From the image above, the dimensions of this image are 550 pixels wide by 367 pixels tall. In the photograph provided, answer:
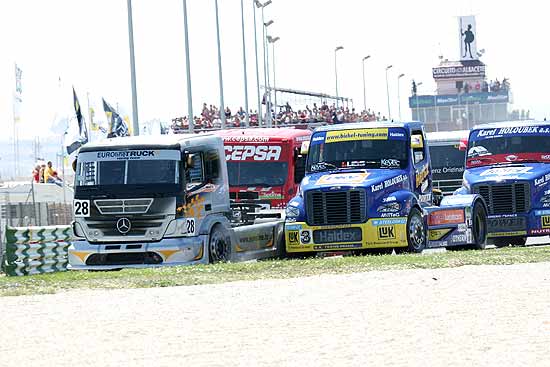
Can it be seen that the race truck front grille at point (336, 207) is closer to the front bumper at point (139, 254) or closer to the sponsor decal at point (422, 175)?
the sponsor decal at point (422, 175)

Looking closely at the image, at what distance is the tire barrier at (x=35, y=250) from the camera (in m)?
23.2

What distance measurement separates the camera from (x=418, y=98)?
180 m

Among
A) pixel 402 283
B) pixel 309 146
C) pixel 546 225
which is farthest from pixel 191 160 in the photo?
pixel 546 225

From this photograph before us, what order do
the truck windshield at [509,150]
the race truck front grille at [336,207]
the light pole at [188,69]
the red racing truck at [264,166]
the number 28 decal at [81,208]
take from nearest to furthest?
the number 28 decal at [81,208], the race truck front grille at [336,207], the truck windshield at [509,150], the red racing truck at [264,166], the light pole at [188,69]

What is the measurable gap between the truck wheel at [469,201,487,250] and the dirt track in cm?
575

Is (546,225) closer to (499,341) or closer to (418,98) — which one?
(499,341)

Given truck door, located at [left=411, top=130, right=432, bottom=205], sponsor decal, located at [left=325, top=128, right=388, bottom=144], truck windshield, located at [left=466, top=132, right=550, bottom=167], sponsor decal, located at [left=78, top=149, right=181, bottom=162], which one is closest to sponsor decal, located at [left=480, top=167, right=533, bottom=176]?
truck windshield, located at [left=466, top=132, right=550, bottom=167]

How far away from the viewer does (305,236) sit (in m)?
22.7

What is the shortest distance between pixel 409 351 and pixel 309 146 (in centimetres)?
1273

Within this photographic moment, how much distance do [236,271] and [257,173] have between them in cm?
1130

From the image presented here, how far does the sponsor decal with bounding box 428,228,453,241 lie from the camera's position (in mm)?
23547

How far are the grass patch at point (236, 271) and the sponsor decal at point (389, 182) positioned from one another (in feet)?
4.03

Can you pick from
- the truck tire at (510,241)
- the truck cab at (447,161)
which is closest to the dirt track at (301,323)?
the truck tire at (510,241)

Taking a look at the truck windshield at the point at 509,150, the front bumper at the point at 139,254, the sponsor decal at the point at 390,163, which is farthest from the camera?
the truck windshield at the point at 509,150
